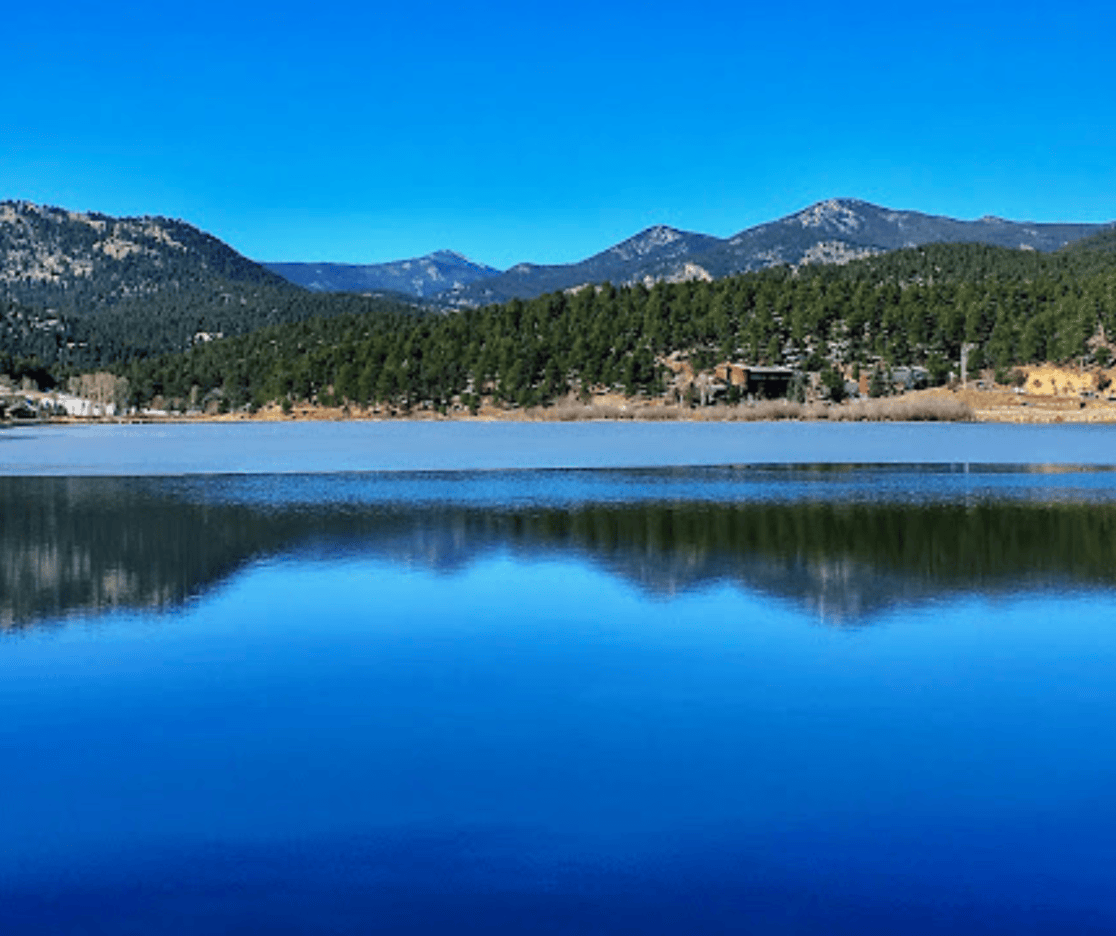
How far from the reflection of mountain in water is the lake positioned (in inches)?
5.7

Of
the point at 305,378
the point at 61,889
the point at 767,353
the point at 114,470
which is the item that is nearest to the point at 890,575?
the point at 61,889

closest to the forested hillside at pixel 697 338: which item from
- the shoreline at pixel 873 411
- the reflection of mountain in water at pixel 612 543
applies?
the shoreline at pixel 873 411

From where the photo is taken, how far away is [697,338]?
164000 millimetres

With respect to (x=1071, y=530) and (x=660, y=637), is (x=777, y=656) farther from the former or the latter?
(x=1071, y=530)

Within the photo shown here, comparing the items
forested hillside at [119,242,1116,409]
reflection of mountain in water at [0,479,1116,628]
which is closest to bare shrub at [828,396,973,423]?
forested hillside at [119,242,1116,409]

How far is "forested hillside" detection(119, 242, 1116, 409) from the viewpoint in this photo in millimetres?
140750

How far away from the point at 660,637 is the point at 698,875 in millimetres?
6742

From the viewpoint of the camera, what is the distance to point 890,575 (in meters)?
17.6

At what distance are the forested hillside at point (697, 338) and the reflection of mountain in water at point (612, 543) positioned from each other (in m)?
118

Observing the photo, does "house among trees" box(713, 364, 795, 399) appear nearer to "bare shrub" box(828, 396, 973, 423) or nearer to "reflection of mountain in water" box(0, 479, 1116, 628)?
"bare shrub" box(828, 396, 973, 423)

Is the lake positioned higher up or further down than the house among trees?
further down

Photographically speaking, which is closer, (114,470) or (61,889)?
(61,889)

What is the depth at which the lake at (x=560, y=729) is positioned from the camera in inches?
261

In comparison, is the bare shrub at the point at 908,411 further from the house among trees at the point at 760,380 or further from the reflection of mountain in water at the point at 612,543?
the reflection of mountain in water at the point at 612,543
